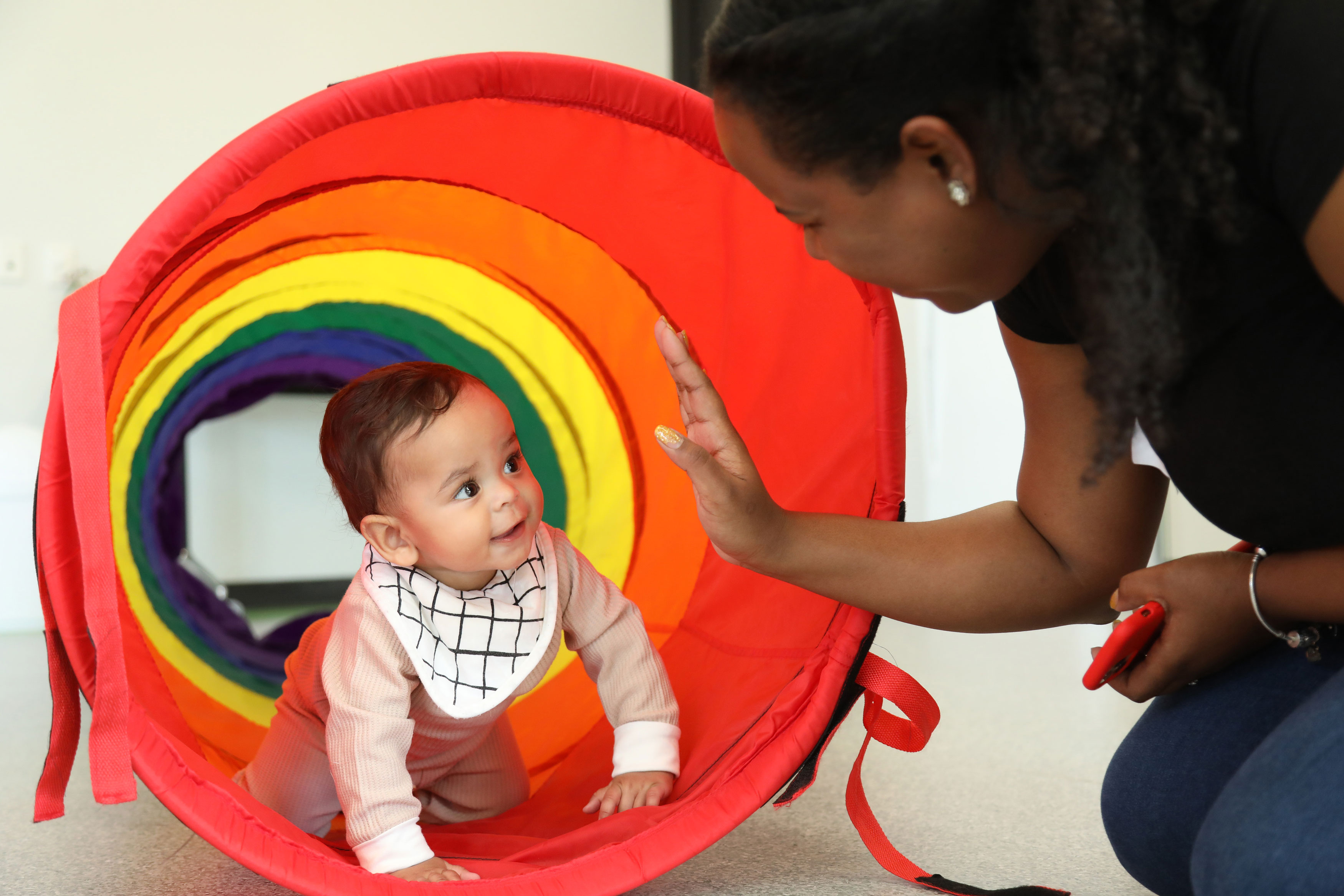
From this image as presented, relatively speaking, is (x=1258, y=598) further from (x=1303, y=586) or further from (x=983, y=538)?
(x=983, y=538)

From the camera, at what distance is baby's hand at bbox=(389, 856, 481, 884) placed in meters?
1.04

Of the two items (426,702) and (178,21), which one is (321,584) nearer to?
(178,21)

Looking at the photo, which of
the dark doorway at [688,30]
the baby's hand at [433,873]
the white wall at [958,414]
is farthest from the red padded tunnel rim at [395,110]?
the dark doorway at [688,30]

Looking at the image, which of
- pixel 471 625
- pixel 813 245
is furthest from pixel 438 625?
pixel 813 245

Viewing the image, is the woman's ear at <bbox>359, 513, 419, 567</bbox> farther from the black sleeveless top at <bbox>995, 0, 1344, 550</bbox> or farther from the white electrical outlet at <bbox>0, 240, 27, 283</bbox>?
the white electrical outlet at <bbox>0, 240, 27, 283</bbox>

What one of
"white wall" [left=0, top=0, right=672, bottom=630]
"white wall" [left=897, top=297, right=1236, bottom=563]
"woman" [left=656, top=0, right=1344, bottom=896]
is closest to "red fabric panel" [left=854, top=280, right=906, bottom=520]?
"woman" [left=656, top=0, right=1344, bottom=896]

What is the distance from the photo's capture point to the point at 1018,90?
0.71m

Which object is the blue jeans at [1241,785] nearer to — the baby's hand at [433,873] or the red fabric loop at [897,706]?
the red fabric loop at [897,706]

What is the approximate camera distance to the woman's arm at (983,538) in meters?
1.02

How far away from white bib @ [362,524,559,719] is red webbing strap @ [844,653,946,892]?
370 mm

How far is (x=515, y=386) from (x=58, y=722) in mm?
999

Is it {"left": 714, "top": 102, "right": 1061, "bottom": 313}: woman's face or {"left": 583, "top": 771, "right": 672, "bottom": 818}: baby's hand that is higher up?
{"left": 714, "top": 102, "right": 1061, "bottom": 313}: woman's face

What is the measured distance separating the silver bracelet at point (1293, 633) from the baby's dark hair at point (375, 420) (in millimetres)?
792

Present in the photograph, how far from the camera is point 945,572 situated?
1.06 metres
